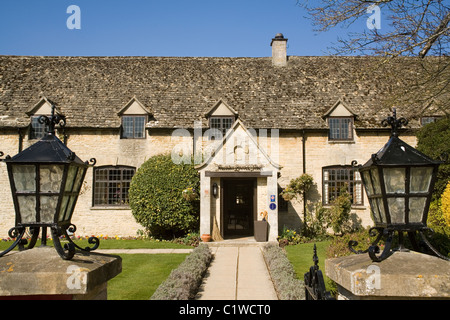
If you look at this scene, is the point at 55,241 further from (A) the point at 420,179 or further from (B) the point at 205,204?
(B) the point at 205,204

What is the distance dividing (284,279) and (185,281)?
2434 mm

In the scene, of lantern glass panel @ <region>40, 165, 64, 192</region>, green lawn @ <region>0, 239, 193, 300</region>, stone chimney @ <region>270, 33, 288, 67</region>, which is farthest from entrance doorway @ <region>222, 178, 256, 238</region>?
lantern glass panel @ <region>40, 165, 64, 192</region>

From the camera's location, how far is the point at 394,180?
11.8 feet

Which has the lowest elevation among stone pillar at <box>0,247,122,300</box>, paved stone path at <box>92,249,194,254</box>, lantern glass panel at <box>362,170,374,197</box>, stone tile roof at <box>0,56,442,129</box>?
paved stone path at <box>92,249,194,254</box>

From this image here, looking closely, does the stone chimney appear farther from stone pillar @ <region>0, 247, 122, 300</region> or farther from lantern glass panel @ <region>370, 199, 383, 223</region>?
stone pillar @ <region>0, 247, 122, 300</region>

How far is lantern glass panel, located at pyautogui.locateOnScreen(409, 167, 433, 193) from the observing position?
3572 millimetres

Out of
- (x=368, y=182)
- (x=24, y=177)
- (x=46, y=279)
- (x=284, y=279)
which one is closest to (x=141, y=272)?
(x=284, y=279)

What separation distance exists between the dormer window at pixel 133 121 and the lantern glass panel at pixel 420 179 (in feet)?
→ 58.5

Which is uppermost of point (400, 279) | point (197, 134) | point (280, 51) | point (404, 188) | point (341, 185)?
point (280, 51)

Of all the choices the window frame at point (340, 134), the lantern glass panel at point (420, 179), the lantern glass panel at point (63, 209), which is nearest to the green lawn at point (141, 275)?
the lantern glass panel at point (63, 209)

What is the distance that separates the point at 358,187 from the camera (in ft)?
66.9

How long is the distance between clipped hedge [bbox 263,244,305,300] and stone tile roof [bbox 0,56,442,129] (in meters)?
9.32

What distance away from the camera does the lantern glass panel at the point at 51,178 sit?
11.6ft

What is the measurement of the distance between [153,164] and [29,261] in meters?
15.6
